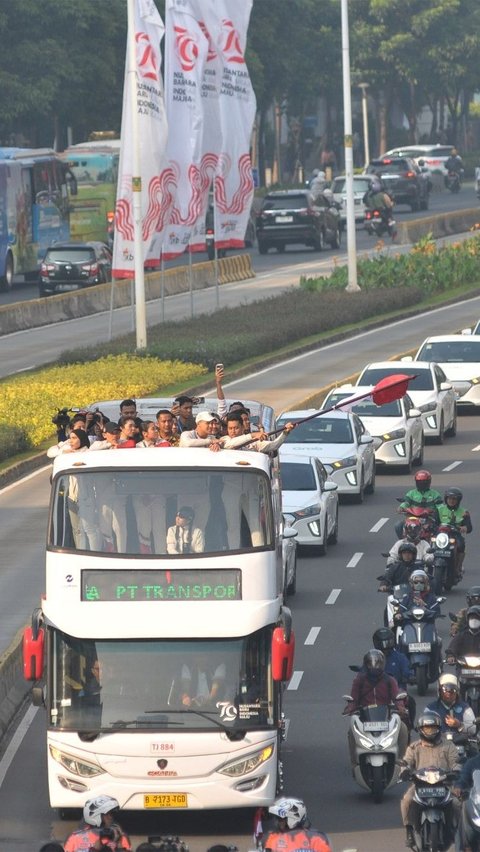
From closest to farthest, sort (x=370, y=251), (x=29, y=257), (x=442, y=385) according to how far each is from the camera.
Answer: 1. (x=442, y=385)
2. (x=29, y=257)
3. (x=370, y=251)

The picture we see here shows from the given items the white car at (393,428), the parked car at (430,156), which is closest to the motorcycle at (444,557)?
the white car at (393,428)

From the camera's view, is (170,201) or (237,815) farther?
(170,201)

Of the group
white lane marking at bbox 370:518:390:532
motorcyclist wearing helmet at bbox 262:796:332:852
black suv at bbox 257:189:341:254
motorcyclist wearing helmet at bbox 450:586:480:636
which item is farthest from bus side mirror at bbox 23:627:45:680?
black suv at bbox 257:189:341:254

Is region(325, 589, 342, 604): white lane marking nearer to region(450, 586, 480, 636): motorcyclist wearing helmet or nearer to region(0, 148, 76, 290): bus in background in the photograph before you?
region(450, 586, 480, 636): motorcyclist wearing helmet

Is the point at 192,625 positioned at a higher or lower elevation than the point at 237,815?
higher

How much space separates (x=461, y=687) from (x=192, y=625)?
4.48 metres

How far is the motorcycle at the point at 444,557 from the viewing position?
1112 inches

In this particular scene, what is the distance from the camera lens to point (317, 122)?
15738 centimetres

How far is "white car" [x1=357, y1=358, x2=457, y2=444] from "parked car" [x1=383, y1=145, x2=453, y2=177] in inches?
2664

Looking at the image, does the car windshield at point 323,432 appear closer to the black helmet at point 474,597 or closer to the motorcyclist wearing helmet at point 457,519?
the motorcyclist wearing helmet at point 457,519

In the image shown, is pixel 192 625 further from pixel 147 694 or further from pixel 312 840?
pixel 312 840

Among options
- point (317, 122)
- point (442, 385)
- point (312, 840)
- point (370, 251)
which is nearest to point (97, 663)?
point (312, 840)

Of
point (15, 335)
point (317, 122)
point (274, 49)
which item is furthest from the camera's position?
point (317, 122)

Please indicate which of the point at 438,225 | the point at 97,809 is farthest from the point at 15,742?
the point at 438,225
